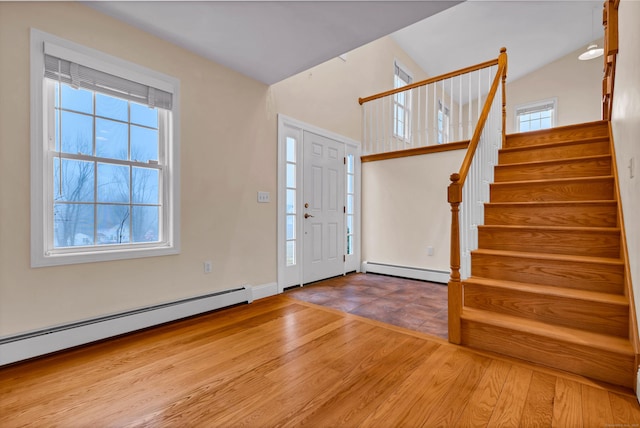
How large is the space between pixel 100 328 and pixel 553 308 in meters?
3.09

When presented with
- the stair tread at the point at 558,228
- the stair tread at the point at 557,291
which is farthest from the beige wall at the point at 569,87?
the stair tread at the point at 557,291

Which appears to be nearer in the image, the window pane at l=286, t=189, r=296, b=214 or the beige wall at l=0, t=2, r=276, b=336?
the beige wall at l=0, t=2, r=276, b=336

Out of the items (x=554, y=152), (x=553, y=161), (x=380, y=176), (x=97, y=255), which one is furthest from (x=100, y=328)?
(x=554, y=152)

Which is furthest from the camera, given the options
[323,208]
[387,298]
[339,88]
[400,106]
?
[400,106]

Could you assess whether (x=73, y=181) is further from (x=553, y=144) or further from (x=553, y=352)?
(x=553, y=144)

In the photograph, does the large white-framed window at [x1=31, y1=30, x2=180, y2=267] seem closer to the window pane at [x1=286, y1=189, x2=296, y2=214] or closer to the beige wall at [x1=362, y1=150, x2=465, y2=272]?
the window pane at [x1=286, y1=189, x2=296, y2=214]

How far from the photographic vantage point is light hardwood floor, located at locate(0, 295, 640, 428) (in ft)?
4.49

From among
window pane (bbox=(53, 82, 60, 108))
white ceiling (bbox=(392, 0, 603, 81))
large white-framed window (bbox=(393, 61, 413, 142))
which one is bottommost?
window pane (bbox=(53, 82, 60, 108))

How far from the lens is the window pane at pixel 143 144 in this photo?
2.44 metres

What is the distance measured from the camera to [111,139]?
2311 millimetres

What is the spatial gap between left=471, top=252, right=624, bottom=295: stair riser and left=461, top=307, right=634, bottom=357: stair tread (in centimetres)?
34

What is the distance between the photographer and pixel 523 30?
5.60 metres

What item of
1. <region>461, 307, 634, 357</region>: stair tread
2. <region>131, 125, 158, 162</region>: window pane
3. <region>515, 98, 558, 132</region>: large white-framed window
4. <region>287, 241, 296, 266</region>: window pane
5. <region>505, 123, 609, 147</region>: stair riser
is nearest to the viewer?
<region>461, 307, 634, 357</region>: stair tread

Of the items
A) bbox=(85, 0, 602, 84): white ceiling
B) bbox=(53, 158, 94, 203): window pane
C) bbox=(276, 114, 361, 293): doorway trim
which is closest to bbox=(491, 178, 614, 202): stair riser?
bbox=(85, 0, 602, 84): white ceiling
